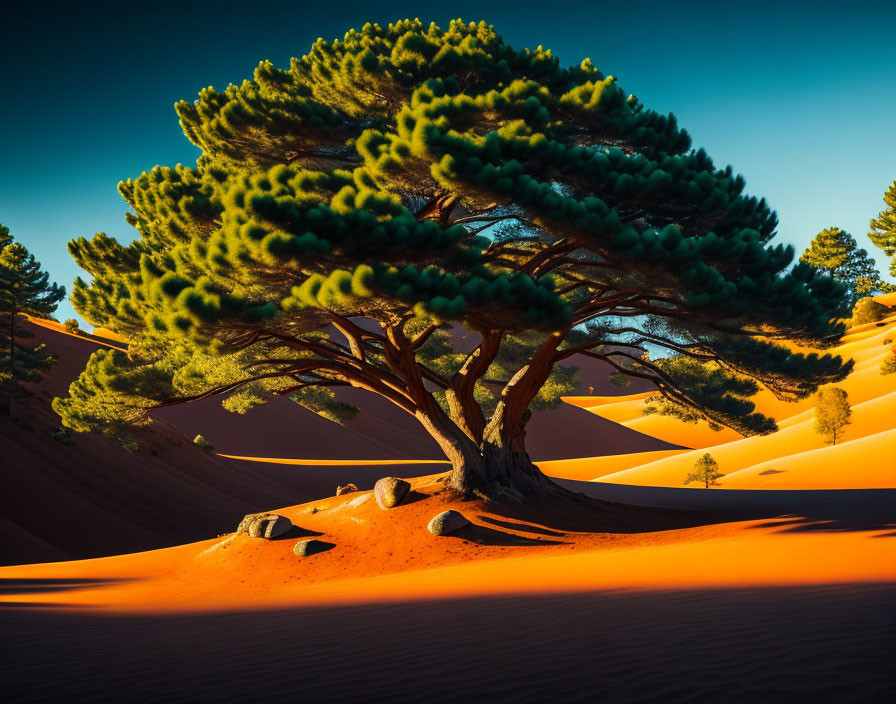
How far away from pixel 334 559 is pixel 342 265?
5.27m

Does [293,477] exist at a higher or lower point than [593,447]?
lower

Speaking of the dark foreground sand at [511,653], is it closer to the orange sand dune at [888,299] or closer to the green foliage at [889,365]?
the green foliage at [889,365]

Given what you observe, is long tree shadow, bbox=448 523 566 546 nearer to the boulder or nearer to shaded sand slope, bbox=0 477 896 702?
shaded sand slope, bbox=0 477 896 702

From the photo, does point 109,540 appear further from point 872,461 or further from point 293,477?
point 872,461

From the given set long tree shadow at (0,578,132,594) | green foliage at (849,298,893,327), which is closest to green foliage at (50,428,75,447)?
long tree shadow at (0,578,132,594)

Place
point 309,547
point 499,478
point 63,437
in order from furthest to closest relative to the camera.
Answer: point 63,437 < point 499,478 < point 309,547

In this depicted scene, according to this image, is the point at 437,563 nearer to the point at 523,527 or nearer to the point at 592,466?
the point at 523,527

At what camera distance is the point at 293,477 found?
104 feet

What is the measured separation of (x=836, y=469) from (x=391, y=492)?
67.2 ft

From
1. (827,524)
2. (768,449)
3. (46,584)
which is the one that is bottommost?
(46,584)

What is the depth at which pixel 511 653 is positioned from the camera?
13.0ft

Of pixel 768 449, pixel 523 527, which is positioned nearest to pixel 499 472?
pixel 523 527

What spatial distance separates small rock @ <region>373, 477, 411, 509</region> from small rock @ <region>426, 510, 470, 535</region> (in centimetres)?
145

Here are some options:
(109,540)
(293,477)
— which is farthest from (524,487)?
(293,477)
